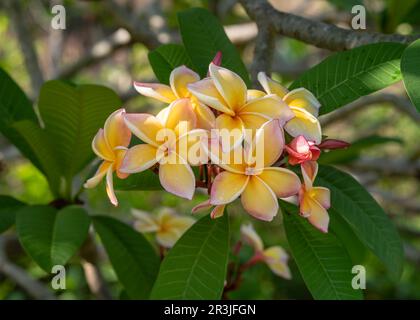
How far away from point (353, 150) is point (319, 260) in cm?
70

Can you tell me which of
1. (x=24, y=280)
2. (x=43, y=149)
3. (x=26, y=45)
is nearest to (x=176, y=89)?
(x=43, y=149)

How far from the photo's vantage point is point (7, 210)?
124cm

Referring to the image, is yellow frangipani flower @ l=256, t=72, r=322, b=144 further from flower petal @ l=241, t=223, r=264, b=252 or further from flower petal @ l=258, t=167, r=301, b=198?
flower petal @ l=241, t=223, r=264, b=252

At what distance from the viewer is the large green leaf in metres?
1.15

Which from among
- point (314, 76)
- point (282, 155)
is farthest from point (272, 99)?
point (314, 76)

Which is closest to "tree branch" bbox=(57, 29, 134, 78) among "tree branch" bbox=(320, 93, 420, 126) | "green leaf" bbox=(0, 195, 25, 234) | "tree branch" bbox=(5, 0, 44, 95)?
"tree branch" bbox=(5, 0, 44, 95)

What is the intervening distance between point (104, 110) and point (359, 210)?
479mm

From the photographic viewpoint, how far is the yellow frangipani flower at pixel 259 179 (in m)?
0.84

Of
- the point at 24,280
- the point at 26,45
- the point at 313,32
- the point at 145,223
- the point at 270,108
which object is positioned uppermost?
the point at 26,45

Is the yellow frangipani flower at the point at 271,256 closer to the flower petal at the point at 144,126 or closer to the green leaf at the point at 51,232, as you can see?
the green leaf at the point at 51,232

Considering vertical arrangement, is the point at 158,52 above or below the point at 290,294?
above

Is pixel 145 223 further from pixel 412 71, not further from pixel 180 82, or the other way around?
pixel 412 71

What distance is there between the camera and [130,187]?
102 centimetres
